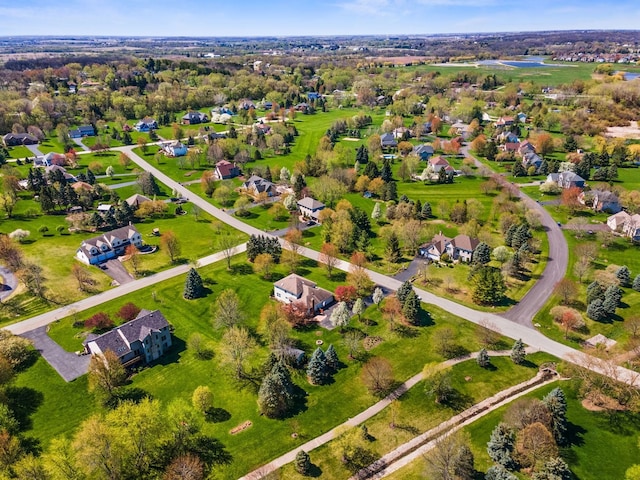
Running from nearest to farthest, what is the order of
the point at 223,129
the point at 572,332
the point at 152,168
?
the point at 572,332, the point at 152,168, the point at 223,129

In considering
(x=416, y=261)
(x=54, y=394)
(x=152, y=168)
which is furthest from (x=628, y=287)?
(x=152, y=168)

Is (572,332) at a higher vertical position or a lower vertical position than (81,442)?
lower

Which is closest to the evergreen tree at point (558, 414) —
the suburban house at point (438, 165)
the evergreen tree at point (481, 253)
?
the evergreen tree at point (481, 253)

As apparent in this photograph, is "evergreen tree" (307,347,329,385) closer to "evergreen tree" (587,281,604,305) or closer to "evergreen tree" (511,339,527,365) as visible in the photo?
"evergreen tree" (511,339,527,365)

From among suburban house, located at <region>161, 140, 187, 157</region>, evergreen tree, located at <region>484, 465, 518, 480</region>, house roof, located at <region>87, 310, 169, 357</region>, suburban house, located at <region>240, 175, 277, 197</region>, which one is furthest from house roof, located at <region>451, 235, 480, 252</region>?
suburban house, located at <region>161, 140, 187, 157</region>

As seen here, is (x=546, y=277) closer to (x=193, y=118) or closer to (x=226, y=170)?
(x=226, y=170)

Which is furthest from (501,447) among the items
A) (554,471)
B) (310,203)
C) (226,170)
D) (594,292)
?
(226,170)

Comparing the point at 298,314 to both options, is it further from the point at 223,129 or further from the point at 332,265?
the point at 223,129

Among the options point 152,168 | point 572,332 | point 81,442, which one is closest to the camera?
point 81,442
